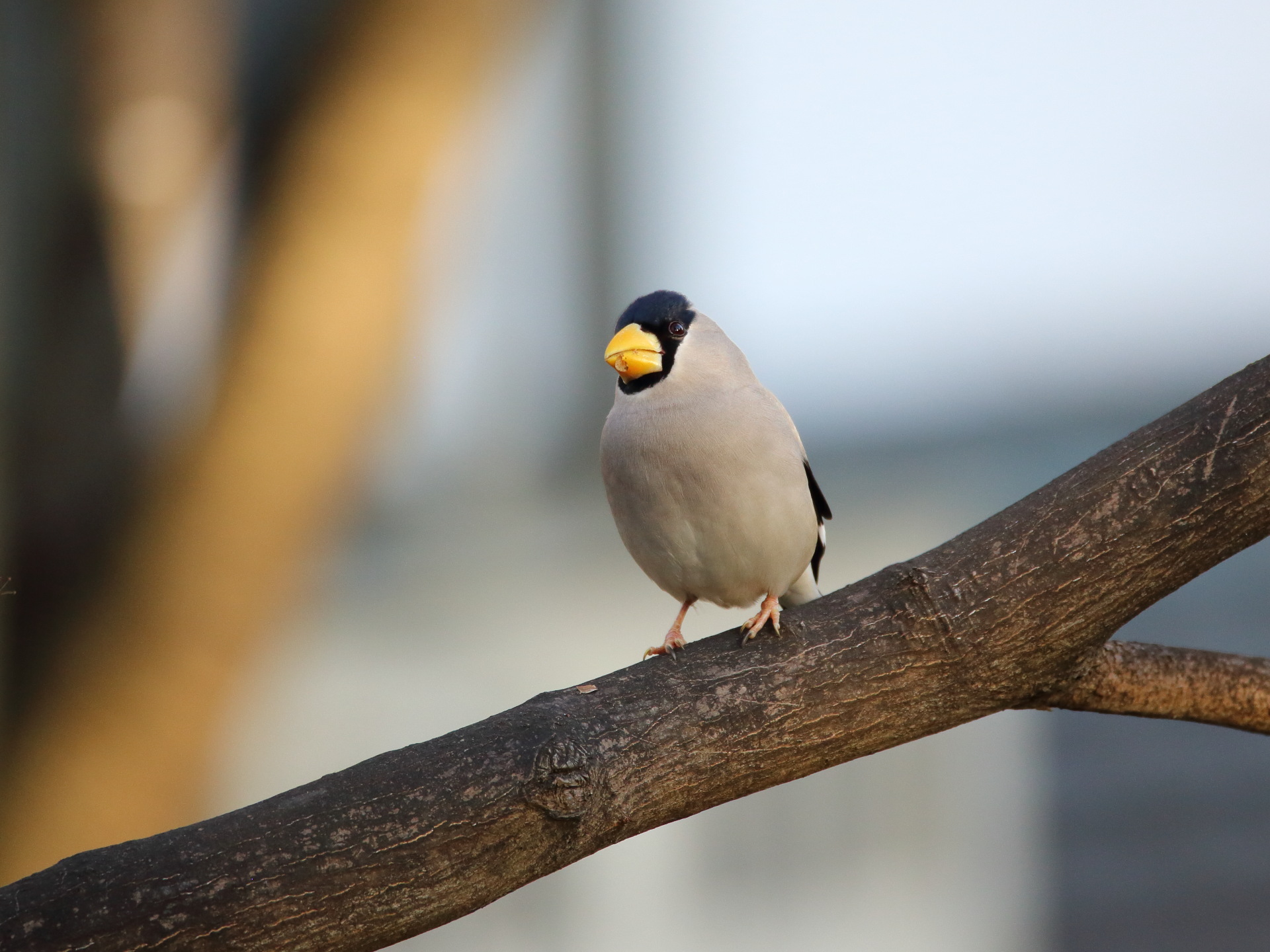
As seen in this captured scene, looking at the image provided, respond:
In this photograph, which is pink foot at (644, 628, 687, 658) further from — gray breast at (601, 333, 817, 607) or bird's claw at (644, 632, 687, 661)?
gray breast at (601, 333, 817, 607)

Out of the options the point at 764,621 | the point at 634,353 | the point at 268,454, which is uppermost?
the point at 268,454

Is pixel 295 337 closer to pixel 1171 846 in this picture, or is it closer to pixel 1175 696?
pixel 1175 696

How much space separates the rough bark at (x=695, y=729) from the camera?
4.92ft

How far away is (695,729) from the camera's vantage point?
173 centimetres

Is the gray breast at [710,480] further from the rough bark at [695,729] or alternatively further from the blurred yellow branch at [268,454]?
the blurred yellow branch at [268,454]

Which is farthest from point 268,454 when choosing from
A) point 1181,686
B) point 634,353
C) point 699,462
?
point 1181,686

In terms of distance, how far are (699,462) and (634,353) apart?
0.24 metres

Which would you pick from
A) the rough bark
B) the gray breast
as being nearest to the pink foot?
the gray breast

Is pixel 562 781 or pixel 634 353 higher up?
pixel 634 353

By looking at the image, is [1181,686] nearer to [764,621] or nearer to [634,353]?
[764,621]

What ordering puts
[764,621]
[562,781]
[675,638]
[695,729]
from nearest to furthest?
[562,781] → [695,729] → [764,621] → [675,638]

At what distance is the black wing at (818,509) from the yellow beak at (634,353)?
1.23 ft

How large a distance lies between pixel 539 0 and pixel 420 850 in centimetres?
164

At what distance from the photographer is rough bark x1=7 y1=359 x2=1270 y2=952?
1501 millimetres
